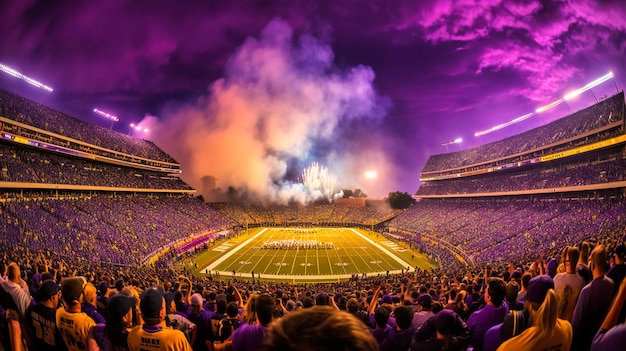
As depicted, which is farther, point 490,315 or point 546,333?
point 490,315

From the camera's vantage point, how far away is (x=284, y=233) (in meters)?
63.5

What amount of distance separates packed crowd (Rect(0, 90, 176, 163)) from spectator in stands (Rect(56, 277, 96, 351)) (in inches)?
1721

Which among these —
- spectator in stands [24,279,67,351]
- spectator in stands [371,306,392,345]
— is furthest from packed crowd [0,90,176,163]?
spectator in stands [371,306,392,345]

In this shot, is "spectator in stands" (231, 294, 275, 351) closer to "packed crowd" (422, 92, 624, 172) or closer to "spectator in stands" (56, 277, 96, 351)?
"spectator in stands" (56, 277, 96, 351)

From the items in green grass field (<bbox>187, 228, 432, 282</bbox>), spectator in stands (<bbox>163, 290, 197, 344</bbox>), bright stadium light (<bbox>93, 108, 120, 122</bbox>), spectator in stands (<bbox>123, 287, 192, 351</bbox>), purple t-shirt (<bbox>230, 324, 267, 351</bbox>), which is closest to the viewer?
spectator in stands (<bbox>123, 287, 192, 351</bbox>)

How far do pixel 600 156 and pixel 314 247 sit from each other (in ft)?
125

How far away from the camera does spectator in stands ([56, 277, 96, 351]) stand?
3.73 metres

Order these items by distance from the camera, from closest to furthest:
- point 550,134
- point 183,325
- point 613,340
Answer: point 613,340, point 183,325, point 550,134

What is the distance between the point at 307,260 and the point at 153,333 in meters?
36.9


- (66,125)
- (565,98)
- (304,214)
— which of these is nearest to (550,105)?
(565,98)

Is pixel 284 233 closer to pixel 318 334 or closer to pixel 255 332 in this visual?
pixel 255 332

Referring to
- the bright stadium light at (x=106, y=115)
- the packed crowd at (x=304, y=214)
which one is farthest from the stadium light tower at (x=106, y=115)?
the packed crowd at (x=304, y=214)

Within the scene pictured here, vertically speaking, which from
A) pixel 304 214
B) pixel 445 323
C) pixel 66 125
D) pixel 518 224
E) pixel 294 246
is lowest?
pixel 294 246

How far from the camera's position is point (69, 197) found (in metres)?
38.5
